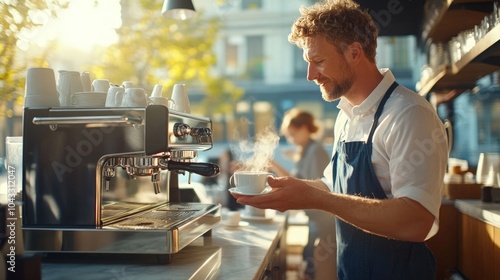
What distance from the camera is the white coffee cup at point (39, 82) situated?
1.59 meters

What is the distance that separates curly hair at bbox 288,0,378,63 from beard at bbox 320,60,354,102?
0.07 m

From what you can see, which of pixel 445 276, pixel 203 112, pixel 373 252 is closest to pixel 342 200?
pixel 373 252

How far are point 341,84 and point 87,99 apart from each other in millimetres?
865

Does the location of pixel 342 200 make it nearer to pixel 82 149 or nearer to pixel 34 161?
pixel 82 149

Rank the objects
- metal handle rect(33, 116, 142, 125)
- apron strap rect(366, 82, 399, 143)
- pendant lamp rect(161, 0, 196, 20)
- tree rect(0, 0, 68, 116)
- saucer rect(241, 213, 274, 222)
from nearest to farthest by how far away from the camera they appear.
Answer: metal handle rect(33, 116, 142, 125)
apron strap rect(366, 82, 399, 143)
tree rect(0, 0, 68, 116)
saucer rect(241, 213, 274, 222)
pendant lamp rect(161, 0, 196, 20)


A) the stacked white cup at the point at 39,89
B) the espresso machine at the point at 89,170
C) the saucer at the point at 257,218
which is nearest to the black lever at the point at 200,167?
the espresso machine at the point at 89,170

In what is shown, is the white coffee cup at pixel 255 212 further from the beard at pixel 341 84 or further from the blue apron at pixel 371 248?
the beard at pixel 341 84

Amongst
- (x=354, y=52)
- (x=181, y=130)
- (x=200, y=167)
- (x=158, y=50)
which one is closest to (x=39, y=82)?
(x=181, y=130)

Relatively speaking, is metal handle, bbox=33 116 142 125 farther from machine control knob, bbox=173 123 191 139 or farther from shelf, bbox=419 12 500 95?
shelf, bbox=419 12 500 95

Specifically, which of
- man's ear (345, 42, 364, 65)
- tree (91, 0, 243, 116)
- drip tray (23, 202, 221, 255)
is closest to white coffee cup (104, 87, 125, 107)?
drip tray (23, 202, 221, 255)

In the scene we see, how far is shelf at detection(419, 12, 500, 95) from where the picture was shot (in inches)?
92.4

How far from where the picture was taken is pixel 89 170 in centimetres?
153

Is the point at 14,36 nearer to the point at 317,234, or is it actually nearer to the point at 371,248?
the point at 371,248

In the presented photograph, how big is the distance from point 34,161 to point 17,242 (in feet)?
1.75
